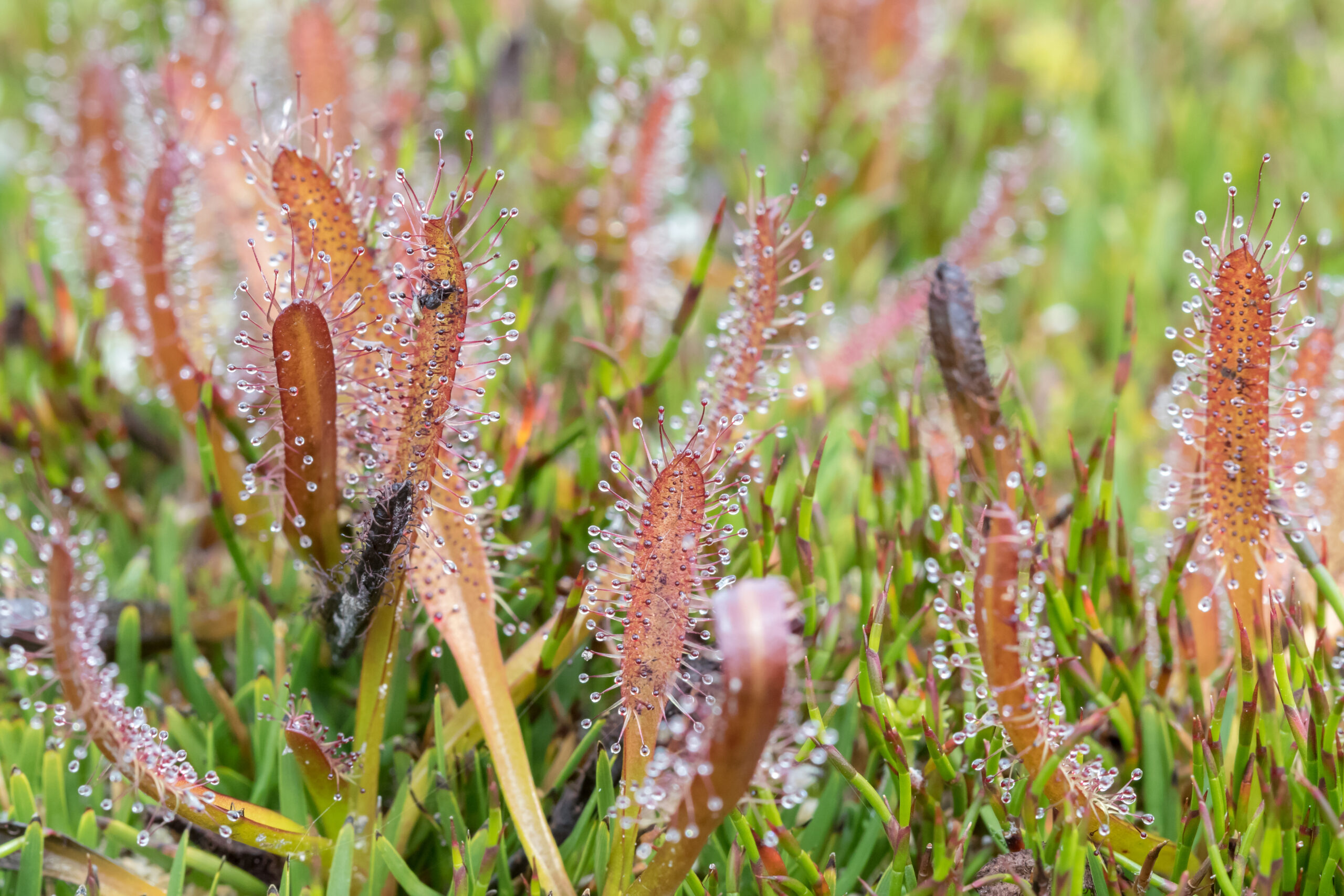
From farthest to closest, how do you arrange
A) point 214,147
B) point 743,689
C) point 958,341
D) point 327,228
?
point 214,147
point 958,341
point 327,228
point 743,689

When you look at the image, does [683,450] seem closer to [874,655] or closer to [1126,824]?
[874,655]

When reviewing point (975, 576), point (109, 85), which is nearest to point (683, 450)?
point (975, 576)

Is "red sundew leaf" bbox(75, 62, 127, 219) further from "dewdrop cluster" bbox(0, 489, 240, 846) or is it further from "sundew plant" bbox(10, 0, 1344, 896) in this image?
"dewdrop cluster" bbox(0, 489, 240, 846)

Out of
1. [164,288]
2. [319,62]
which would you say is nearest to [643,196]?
[319,62]

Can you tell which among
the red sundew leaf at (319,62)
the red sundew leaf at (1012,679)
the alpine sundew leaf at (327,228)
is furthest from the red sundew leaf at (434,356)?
the red sundew leaf at (319,62)

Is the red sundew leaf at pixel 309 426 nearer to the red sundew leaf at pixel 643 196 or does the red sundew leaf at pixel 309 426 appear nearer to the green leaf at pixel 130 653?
the green leaf at pixel 130 653

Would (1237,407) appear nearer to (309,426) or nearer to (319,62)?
(309,426)

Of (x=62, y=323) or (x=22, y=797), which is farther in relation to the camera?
(x=62, y=323)
